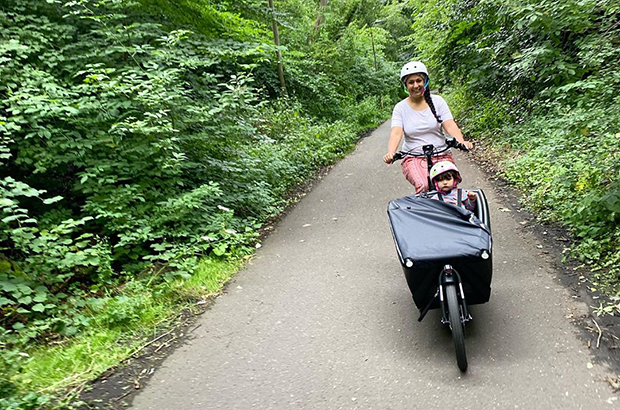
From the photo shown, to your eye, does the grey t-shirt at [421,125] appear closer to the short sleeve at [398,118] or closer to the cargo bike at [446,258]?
the short sleeve at [398,118]

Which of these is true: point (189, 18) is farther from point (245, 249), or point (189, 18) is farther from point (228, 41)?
point (245, 249)

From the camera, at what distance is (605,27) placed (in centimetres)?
646

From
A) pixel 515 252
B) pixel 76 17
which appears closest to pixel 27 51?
pixel 76 17

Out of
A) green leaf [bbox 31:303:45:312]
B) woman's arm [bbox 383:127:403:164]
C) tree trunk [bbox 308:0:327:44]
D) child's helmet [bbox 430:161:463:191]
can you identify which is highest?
tree trunk [bbox 308:0:327:44]

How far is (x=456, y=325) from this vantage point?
315 cm

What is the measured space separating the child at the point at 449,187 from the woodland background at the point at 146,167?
1.49 meters

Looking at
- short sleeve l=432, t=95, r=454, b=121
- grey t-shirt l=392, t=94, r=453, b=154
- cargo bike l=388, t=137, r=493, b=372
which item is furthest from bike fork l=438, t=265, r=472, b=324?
short sleeve l=432, t=95, r=454, b=121

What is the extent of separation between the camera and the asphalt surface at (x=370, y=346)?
10.2 ft

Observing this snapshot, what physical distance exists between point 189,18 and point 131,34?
5.32 ft

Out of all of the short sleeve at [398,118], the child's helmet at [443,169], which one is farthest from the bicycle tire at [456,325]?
the short sleeve at [398,118]

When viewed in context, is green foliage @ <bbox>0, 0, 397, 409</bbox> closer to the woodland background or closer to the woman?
the woodland background

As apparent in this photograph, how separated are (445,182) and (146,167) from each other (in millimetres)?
4100

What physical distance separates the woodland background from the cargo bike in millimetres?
1521

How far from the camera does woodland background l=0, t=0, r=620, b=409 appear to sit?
451 centimetres
